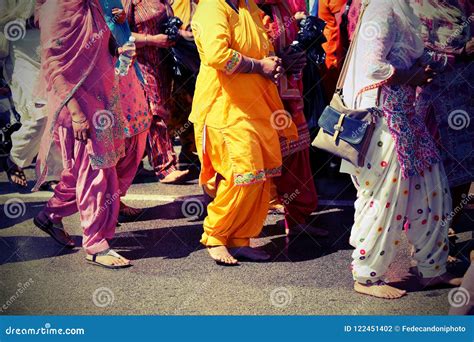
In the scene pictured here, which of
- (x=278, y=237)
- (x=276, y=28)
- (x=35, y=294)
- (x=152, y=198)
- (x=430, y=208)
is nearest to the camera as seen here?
(x=430, y=208)

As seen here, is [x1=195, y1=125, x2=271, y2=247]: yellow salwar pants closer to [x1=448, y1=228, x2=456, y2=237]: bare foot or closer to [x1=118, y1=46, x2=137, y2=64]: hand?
[x1=118, y1=46, x2=137, y2=64]: hand

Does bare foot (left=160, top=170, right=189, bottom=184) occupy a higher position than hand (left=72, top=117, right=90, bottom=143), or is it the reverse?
hand (left=72, top=117, right=90, bottom=143)

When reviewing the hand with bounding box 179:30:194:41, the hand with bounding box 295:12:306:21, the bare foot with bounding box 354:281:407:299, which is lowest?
the bare foot with bounding box 354:281:407:299

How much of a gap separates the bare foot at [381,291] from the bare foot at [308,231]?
1090 mm

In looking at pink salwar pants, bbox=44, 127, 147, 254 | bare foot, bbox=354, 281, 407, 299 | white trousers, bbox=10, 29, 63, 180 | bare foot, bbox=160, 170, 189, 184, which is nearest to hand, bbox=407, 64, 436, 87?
bare foot, bbox=354, 281, 407, 299

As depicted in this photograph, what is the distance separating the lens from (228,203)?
19.5 feet

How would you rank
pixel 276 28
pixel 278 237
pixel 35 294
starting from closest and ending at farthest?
pixel 35 294 < pixel 276 28 < pixel 278 237

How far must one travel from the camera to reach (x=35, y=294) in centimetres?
577

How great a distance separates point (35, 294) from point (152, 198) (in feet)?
6.84

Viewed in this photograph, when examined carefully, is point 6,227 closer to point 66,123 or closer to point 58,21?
point 66,123

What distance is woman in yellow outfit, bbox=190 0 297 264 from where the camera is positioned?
568 centimetres

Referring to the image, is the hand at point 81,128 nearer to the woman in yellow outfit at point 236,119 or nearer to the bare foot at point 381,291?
the woman in yellow outfit at point 236,119

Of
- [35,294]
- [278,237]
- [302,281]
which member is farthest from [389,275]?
[35,294]
